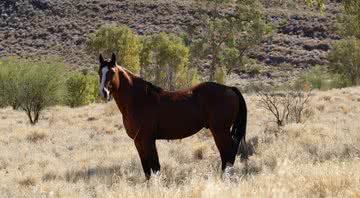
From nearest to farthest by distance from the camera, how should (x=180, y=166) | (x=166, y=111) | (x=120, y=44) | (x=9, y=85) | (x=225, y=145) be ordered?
1. (x=166, y=111)
2. (x=225, y=145)
3. (x=180, y=166)
4. (x=9, y=85)
5. (x=120, y=44)

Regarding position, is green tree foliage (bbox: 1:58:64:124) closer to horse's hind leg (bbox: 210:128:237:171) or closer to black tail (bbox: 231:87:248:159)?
black tail (bbox: 231:87:248:159)

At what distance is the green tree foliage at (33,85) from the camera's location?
26797mm

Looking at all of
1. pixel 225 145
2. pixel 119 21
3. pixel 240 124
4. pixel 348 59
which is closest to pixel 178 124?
pixel 225 145

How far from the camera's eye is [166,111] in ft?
28.2

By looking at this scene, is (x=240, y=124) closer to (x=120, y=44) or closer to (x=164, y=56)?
(x=120, y=44)

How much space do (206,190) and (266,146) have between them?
658 centimetres

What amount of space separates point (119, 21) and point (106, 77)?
2907 inches

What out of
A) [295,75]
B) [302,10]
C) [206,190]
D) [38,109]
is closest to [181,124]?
[206,190]

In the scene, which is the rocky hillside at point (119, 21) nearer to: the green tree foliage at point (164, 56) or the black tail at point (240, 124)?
the green tree foliage at point (164, 56)

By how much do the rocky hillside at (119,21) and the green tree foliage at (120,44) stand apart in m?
22.5

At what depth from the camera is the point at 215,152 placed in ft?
Result: 39.6

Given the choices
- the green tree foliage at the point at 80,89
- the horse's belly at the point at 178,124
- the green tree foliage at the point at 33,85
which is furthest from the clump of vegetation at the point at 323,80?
the horse's belly at the point at 178,124

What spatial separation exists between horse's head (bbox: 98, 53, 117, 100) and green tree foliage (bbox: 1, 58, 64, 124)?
56.7 ft

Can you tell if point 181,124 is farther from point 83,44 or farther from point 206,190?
point 83,44
